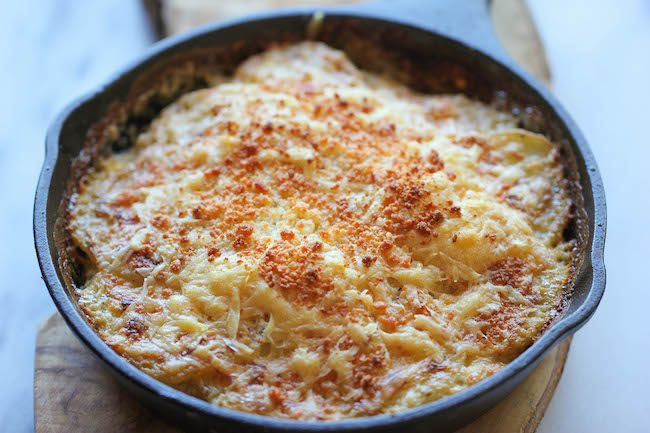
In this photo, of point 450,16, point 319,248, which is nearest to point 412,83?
point 450,16

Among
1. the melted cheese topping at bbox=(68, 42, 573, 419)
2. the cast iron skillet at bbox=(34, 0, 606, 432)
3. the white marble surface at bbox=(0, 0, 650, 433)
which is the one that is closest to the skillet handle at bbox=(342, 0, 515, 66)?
the cast iron skillet at bbox=(34, 0, 606, 432)

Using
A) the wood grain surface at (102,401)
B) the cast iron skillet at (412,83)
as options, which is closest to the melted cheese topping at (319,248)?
the cast iron skillet at (412,83)

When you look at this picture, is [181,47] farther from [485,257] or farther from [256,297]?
[485,257]

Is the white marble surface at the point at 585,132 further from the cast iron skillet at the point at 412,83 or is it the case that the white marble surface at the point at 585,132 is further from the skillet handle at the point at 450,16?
the skillet handle at the point at 450,16

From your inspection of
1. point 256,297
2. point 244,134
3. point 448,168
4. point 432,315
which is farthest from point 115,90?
point 432,315

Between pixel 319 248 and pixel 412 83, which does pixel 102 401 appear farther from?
pixel 412 83
